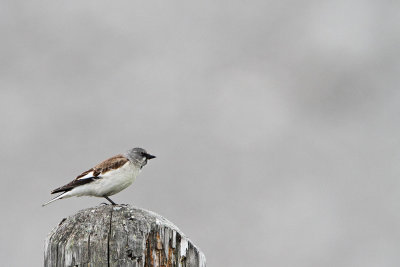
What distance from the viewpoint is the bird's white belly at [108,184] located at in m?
5.79

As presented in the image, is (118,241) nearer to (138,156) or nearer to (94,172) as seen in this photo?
(94,172)

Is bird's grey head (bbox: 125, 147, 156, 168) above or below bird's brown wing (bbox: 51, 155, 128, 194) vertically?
above

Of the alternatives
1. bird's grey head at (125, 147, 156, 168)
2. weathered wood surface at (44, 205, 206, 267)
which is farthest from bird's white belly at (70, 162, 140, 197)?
weathered wood surface at (44, 205, 206, 267)

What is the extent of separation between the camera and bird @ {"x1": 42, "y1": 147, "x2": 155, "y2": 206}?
5.76 m

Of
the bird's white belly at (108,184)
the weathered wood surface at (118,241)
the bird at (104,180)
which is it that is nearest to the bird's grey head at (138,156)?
the bird at (104,180)

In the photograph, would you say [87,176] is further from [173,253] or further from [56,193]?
[173,253]

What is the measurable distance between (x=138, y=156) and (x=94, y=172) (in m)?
0.75

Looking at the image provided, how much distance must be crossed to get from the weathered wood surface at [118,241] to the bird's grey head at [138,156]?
3.11 m

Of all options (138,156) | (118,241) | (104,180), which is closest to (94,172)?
(104,180)

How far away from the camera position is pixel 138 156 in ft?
21.1

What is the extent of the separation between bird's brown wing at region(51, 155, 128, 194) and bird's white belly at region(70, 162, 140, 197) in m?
0.04

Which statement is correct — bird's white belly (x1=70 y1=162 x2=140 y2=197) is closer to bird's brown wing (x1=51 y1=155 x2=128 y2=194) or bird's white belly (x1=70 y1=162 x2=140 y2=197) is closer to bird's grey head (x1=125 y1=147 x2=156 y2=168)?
bird's brown wing (x1=51 y1=155 x2=128 y2=194)

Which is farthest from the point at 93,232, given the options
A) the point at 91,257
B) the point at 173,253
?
the point at 173,253

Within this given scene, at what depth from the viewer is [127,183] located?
6008mm
